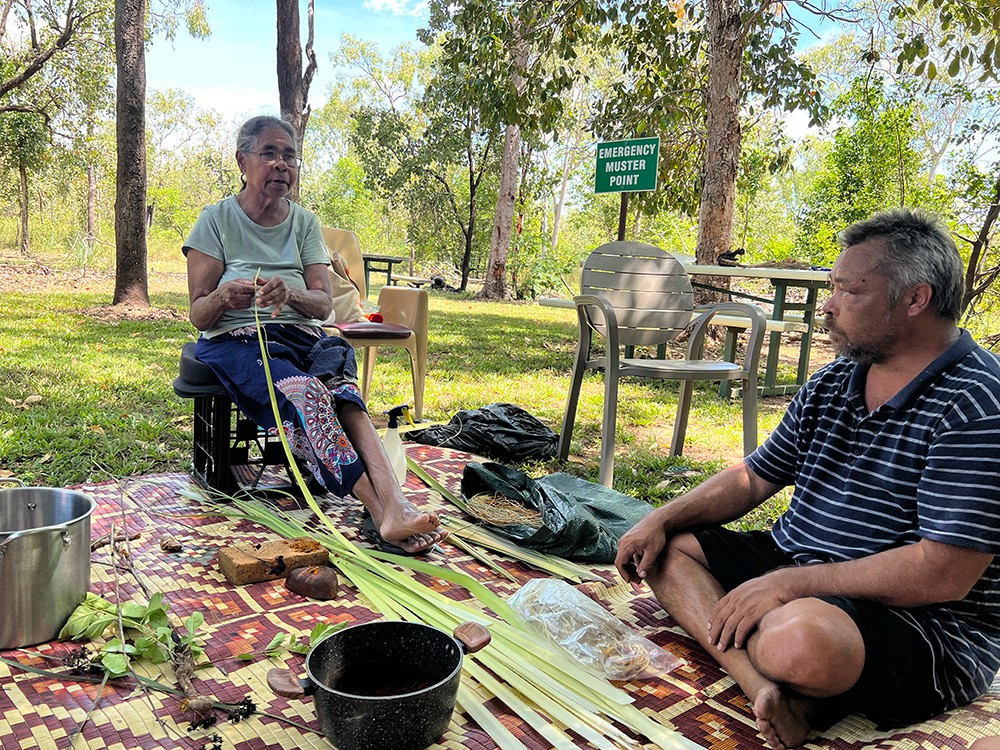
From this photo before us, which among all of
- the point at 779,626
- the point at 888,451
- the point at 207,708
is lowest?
the point at 207,708

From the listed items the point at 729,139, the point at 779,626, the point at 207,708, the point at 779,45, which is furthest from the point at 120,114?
the point at 779,626

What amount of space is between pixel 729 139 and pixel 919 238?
6191 mm

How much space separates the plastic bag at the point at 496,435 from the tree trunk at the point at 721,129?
13.8 ft

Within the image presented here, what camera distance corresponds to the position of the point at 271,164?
2941mm

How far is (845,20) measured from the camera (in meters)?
7.05

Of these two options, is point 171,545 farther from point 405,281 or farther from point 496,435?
point 405,281

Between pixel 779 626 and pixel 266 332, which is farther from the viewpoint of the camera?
pixel 266 332

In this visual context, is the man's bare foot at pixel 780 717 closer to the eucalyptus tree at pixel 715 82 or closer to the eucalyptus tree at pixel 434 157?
the eucalyptus tree at pixel 715 82

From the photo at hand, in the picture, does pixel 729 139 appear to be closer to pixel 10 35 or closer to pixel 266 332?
pixel 266 332

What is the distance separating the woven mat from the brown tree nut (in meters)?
0.02

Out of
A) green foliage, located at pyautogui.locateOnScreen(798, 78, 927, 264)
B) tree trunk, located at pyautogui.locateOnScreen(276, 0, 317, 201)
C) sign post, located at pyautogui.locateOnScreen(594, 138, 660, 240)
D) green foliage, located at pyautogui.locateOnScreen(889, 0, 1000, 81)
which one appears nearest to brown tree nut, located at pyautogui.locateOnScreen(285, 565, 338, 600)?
sign post, located at pyautogui.locateOnScreen(594, 138, 660, 240)

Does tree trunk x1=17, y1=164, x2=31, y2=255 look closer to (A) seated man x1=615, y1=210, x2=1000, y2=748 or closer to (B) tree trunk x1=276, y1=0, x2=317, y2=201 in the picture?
(B) tree trunk x1=276, y1=0, x2=317, y2=201

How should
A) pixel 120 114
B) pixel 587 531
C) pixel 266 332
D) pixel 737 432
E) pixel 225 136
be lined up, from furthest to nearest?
pixel 225 136 < pixel 120 114 < pixel 737 432 < pixel 266 332 < pixel 587 531

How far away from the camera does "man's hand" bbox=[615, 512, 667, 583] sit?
2.03 meters
